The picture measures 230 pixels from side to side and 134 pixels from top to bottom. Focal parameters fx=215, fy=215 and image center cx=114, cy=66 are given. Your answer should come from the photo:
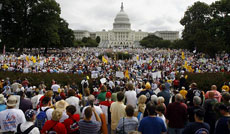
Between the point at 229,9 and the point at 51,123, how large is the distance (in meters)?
37.8

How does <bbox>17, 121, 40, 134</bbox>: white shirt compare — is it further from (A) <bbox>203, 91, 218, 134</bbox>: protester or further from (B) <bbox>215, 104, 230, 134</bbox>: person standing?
(A) <bbox>203, 91, 218, 134</bbox>: protester

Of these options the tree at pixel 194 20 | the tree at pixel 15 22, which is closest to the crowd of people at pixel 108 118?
the tree at pixel 15 22

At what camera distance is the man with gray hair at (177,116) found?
16.6ft

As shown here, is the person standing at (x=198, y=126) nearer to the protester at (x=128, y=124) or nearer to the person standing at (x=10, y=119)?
the protester at (x=128, y=124)

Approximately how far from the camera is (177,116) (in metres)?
5.07

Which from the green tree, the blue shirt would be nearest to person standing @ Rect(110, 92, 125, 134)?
the blue shirt

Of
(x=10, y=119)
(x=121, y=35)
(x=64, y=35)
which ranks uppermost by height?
(x=121, y=35)

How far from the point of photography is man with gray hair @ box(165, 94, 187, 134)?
200 inches

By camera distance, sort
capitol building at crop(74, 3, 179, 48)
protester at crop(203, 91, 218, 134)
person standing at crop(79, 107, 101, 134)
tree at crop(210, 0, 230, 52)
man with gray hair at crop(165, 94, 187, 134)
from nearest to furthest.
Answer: person standing at crop(79, 107, 101, 134) < man with gray hair at crop(165, 94, 187, 134) < protester at crop(203, 91, 218, 134) < tree at crop(210, 0, 230, 52) < capitol building at crop(74, 3, 179, 48)

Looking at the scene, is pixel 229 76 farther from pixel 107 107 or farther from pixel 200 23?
pixel 200 23

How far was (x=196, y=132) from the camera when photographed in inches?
149

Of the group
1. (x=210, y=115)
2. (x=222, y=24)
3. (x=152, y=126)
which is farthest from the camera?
(x=222, y=24)

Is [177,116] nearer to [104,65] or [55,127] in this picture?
[55,127]

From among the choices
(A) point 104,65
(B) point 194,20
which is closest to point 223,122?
(A) point 104,65
